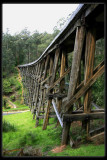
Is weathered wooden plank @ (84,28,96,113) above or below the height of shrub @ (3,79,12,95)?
above

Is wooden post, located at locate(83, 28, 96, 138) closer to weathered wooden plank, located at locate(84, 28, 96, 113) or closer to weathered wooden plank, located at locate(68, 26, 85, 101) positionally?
weathered wooden plank, located at locate(84, 28, 96, 113)

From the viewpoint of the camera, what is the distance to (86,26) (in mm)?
3426

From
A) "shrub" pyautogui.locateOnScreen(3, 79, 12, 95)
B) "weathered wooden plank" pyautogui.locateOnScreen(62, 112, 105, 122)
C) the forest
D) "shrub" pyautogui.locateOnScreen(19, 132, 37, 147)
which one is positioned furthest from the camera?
"shrub" pyautogui.locateOnScreen(3, 79, 12, 95)

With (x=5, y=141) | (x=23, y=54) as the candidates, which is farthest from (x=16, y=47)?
(x=5, y=141)

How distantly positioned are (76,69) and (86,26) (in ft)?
3.64

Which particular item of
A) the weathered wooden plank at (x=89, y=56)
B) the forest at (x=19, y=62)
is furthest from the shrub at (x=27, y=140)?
the weathered wooden plank at (x=89, y=56)

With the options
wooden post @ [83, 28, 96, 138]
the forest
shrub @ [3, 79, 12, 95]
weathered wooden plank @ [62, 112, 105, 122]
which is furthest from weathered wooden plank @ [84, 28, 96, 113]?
shrub @ [3, 79, 12, 95]

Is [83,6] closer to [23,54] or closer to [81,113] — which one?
[81,113]

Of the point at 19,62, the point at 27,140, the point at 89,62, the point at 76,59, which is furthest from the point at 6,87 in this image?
the point at 89,62

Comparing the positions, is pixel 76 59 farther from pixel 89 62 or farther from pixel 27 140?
pixel 27 140

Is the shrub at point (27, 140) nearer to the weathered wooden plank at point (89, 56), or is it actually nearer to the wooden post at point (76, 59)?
the wooden post at point (76, 59)

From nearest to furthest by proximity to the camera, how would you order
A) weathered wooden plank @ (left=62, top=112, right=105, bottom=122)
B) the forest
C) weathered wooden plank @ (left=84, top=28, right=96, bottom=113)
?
weathered wooden plank @ (left=62, top=112, right=105, bottom=122)
weathered wooden plank @ (left=84, top=28, right=96, bottom=113)
the forest

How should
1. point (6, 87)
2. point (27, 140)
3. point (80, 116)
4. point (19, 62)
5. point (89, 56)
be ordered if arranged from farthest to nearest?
point (19, 62) → point (6, 87) → point (27, 140) → point (89, 56) → point (80, 116)

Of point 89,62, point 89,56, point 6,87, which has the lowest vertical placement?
point 6,87
